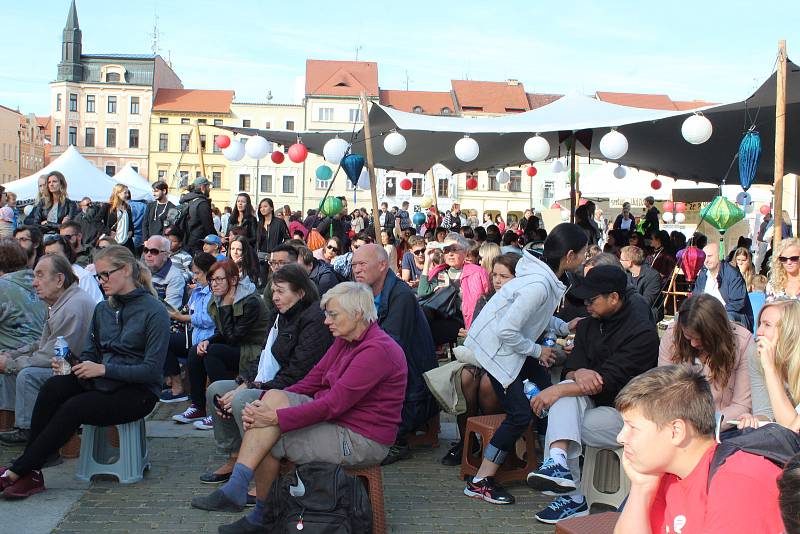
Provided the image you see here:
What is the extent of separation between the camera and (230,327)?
6445mm

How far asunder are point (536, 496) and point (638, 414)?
9.01 ft

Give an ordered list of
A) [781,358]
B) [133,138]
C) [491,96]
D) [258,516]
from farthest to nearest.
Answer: [133,138] < [491,96] < [258,516] < [781,358]

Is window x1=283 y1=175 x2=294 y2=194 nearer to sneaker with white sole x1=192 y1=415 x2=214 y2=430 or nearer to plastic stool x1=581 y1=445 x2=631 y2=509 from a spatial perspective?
sneaker with white sole x1=192 y1=415 x2=214 y2=430

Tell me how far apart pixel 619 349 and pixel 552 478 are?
875mm

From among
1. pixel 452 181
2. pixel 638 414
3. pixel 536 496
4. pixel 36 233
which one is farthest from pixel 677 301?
pixel 452 181

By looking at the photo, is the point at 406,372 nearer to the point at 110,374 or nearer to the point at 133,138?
the point at 110,374

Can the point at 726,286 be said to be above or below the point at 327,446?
above

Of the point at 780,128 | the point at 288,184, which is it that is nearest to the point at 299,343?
the point at 780,128

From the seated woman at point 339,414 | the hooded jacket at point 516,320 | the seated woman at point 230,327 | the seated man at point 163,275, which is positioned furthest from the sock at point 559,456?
the seated man at point 163,275

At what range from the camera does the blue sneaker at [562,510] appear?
449 cm

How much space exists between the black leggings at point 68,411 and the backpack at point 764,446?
3.76m

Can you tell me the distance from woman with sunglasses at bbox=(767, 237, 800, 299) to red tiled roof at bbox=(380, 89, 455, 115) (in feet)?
218

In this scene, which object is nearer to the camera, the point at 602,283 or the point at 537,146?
the point at 602,283

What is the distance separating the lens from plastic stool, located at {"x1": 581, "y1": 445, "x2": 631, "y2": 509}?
15.0 ft
